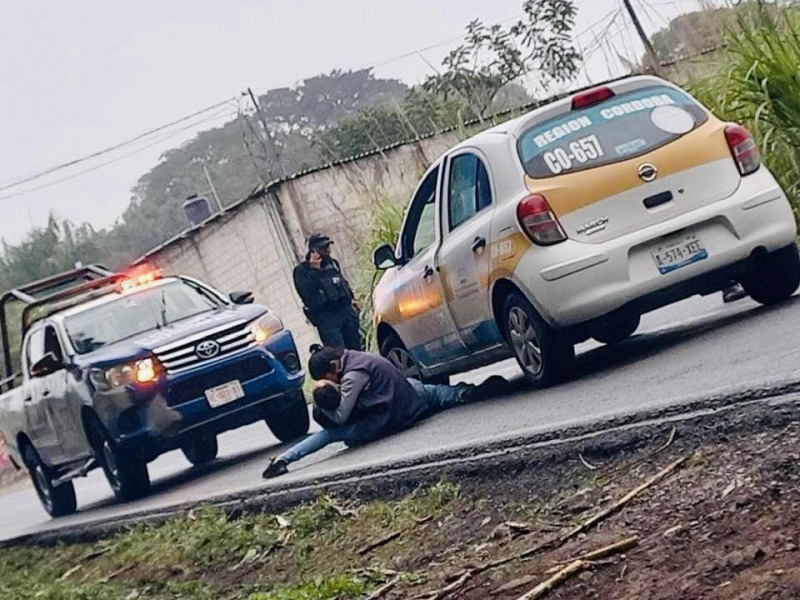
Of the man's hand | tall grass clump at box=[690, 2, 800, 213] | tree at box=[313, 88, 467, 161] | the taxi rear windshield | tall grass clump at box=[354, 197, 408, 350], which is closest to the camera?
the taxi rear windshield

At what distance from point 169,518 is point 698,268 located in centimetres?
399

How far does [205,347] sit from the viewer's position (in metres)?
13.3

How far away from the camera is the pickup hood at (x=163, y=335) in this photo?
43.2 feet

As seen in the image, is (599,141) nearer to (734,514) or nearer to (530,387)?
(530,387)

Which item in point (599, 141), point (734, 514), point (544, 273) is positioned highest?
point (599, 141)

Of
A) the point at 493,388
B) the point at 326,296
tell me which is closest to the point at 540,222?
the point at 493,388

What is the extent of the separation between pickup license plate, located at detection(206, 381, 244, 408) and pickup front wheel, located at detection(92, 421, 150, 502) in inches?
36.6

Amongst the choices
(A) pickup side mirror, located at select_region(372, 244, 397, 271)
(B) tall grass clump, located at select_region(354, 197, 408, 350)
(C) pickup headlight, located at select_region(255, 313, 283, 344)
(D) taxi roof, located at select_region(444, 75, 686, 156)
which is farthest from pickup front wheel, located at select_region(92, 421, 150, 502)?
(D) taxi roof, located at select_region(444, 75, 686, 156)

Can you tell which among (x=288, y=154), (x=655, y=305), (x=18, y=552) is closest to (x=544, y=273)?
(x=655, y=305)

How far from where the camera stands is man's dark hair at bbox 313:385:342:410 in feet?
35.8

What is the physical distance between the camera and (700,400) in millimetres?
7141

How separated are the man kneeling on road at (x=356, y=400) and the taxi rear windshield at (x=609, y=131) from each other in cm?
205

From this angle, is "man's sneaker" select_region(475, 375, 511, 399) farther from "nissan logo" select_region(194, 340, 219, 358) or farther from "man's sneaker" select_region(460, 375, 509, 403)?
"nissan logo" select_region(194, 340, 219, 358)

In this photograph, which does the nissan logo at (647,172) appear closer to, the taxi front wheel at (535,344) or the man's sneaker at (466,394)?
the taxi front wheel at (535,344)
